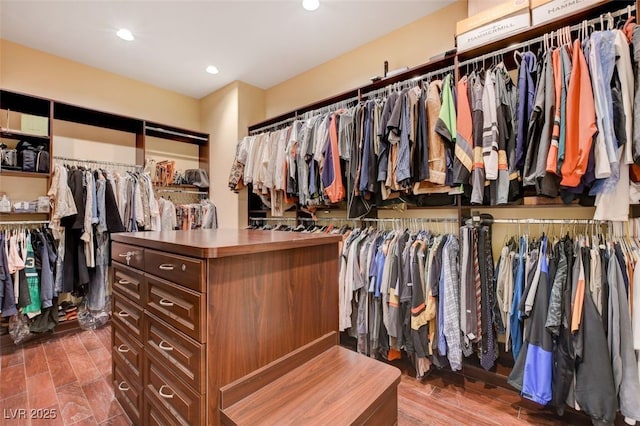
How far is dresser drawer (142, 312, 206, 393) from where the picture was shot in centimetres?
95

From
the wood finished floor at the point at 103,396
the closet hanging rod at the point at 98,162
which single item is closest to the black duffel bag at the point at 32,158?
the closet hanging rod at the point at 98,162

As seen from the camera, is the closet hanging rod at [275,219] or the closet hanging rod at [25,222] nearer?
the closet hanging rod at [25,222]

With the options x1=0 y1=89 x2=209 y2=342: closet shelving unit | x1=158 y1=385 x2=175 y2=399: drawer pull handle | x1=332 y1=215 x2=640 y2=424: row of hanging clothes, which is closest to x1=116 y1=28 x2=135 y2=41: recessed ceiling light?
x1=0 y1=89 x2=209 y2=342: closet shelving unit

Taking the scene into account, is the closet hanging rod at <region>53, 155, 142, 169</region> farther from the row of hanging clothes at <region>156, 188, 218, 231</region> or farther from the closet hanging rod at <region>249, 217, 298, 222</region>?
the closet hanging rod at <region>249, 217, 298, 222</region>

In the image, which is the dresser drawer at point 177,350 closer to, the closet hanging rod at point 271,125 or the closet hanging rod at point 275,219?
the closet hanging rod at point 275,219

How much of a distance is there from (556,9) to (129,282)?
9.03 feet

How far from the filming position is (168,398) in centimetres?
115

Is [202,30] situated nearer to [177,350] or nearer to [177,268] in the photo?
[177,268]

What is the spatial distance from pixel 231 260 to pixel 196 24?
2.68 metres

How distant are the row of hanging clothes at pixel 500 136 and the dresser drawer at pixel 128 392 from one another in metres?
1.70

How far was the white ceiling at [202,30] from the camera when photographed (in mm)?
2510

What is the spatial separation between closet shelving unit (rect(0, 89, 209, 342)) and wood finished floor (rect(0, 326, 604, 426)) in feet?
3.01

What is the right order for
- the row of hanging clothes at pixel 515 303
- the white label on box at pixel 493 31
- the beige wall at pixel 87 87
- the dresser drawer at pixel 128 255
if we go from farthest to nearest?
the beige wall at pixel 87 87
the white label on box at pixel 493 31
the row of hanging clothes at pixel 515 303
the dresser drawer at pixel 128 255

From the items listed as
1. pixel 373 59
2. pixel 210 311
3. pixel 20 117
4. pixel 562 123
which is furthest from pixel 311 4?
pixel 20 117
